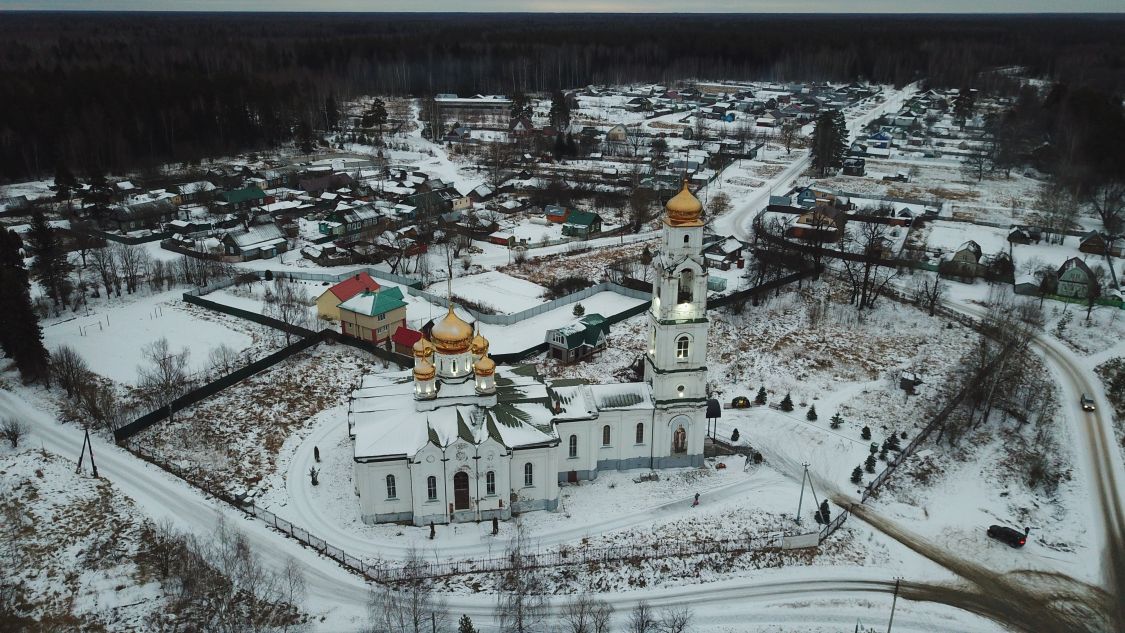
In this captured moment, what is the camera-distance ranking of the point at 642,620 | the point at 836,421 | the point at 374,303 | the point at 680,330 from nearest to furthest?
the point at 642,620
the point at 680,330
the point at 836,421
the point at 374,303

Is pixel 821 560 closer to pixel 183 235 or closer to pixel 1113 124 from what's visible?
pixel 183 235

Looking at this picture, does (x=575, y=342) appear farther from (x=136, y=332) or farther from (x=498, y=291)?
(x=136, y=332)

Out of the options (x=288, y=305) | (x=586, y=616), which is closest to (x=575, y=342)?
(x=288, y=305)

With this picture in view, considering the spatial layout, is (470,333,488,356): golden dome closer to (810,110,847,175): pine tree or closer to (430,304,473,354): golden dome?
(430,304,473,354): golden dome

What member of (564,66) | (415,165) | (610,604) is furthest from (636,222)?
(564,66)

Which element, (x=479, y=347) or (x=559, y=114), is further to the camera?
(x=559, y=114)

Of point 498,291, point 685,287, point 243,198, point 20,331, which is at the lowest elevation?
point 498,291
